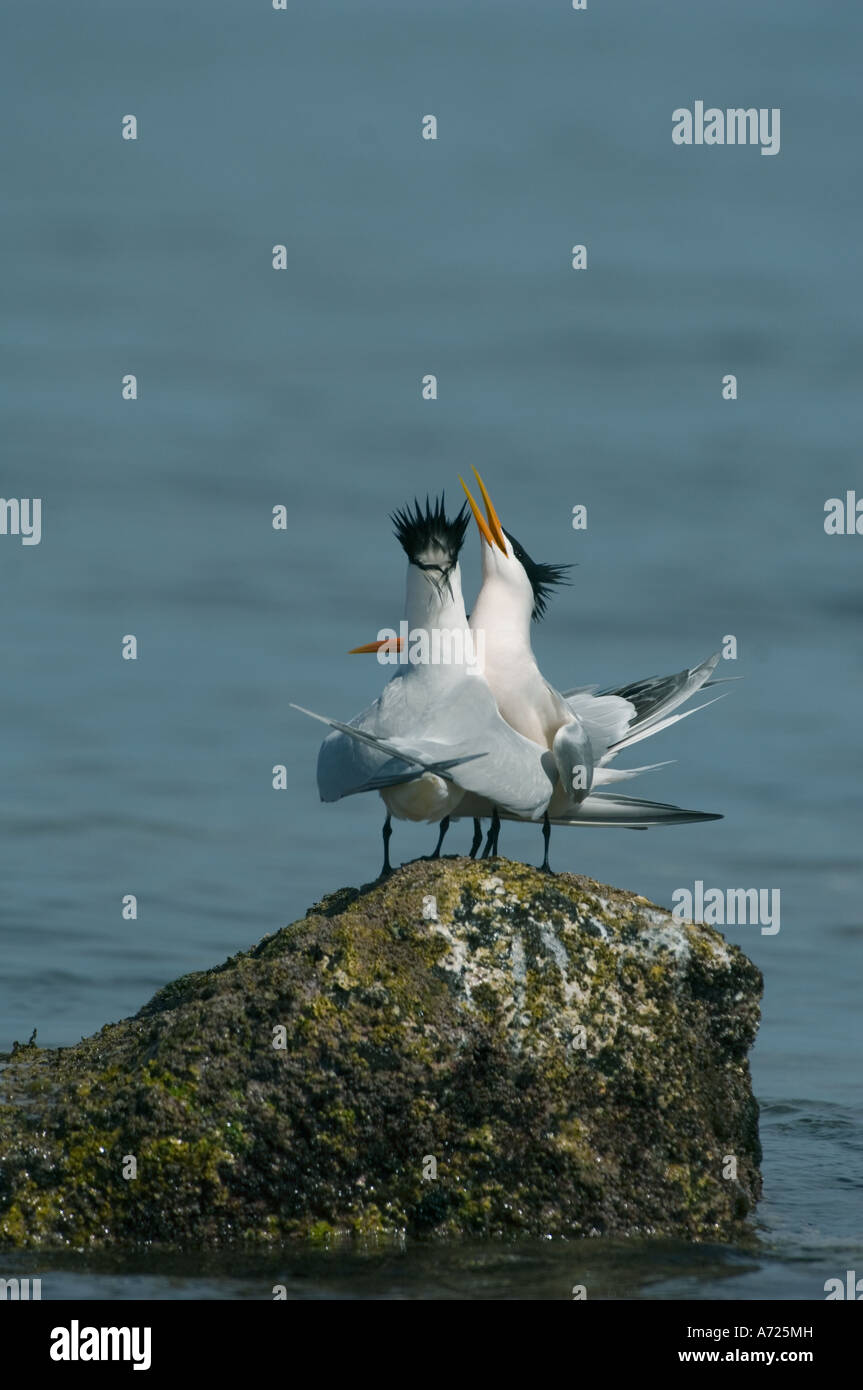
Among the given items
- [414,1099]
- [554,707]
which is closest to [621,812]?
[554,707]

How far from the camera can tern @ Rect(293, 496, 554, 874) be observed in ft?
21.0

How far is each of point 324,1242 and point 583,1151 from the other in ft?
2.97

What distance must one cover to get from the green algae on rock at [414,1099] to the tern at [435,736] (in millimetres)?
482

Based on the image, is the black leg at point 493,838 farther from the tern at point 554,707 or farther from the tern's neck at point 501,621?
the tern's neck at point 501,621

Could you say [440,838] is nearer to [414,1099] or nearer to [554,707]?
[554,707]

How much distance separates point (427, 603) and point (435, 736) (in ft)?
2.12

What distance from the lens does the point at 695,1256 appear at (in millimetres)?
5953

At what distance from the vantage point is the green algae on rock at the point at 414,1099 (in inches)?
228

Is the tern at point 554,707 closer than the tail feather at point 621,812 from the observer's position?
Yes

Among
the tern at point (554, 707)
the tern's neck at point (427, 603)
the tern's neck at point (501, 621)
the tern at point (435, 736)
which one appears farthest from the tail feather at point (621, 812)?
the tern's neck at point (427, 603)

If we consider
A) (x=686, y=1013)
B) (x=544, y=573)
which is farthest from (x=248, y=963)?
(x=544, y=573)

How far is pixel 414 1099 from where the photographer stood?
228 inches

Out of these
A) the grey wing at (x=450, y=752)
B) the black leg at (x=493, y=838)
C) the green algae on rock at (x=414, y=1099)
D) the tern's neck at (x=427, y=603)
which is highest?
the tern's neck at (x=427, y=603)

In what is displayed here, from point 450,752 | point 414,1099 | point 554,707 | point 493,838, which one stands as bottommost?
point 414,1099
